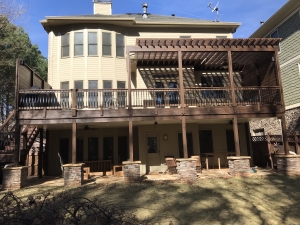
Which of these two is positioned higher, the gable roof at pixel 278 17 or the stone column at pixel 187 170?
the gable roof at pixel 278 17

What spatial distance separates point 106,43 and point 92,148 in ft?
21.2

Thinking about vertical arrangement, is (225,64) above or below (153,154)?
above

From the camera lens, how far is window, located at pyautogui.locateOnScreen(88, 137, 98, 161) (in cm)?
1473

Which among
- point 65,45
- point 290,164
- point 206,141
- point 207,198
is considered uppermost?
point 65,45

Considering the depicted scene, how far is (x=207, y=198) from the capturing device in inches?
320

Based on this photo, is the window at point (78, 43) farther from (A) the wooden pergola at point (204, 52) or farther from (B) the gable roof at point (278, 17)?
(B) the gable roof at point (278, 17)

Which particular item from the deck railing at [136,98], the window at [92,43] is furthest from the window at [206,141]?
the window at [92,43]

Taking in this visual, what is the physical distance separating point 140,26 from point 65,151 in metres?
9.04

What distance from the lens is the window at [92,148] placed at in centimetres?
1473

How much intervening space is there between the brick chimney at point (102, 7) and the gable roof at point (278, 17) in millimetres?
11717

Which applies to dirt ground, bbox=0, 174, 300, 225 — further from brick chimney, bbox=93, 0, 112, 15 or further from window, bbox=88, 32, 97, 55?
brick chimney, bbox=93, 0, 112, 15

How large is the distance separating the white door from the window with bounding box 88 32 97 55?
19.8 ft

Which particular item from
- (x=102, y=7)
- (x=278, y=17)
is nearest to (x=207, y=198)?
(x=278, y=17)

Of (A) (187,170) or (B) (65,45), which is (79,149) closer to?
(B) (65,45)
